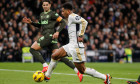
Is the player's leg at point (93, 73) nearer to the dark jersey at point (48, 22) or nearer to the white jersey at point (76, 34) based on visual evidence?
the white jersey at point (76, 34)

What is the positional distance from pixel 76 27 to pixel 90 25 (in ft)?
56.0

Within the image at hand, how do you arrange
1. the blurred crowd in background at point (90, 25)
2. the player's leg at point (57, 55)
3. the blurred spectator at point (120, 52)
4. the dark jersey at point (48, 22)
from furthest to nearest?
the blurred spectator at point (120, 52)
the blurred crowd in background at point (90, 25)
the dark jersey at point (48, 22)
the player's leg at point (57, 55)

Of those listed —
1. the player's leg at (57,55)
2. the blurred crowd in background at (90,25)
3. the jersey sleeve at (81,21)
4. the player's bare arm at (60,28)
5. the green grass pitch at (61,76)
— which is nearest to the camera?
the jersey sleeve at (81,21)

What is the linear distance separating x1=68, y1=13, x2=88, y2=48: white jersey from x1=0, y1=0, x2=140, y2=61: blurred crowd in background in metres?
14.1

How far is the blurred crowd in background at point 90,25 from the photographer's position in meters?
22.8

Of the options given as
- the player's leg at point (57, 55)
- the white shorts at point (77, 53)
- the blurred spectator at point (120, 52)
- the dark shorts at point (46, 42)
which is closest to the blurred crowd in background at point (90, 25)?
the blurred spectator at point (120, 52)

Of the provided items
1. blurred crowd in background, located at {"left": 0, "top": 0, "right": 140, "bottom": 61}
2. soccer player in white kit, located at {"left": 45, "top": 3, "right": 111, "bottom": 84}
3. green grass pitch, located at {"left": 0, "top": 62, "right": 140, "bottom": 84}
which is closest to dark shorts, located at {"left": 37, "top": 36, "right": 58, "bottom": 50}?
green grass pitch, located at {"left": 0, "top": 62, "right": 140, "bottom": 84}

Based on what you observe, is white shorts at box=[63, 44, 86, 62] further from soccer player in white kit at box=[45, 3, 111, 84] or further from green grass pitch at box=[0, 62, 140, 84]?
green grass pitch at box=[0, 62, 140, 84]

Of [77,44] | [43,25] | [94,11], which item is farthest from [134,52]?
[77,44]

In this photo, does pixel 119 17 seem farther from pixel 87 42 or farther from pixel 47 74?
pixel 47 74

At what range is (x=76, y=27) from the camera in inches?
337

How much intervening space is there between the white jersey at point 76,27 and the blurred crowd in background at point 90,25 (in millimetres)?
14066

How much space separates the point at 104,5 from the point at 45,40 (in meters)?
17.2

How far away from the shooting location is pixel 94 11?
26438 millimetres
